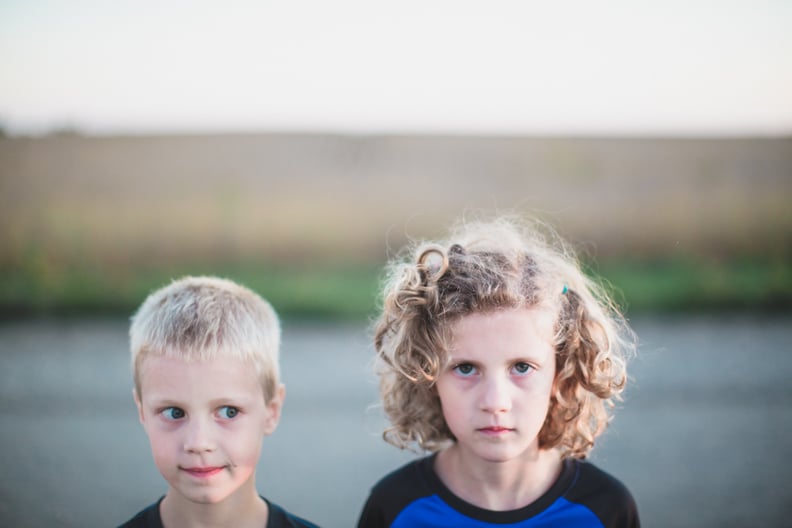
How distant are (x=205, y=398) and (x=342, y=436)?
10.9ft

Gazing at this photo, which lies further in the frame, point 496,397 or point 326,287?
point 326,287

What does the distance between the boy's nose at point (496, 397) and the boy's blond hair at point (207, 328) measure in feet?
2.30

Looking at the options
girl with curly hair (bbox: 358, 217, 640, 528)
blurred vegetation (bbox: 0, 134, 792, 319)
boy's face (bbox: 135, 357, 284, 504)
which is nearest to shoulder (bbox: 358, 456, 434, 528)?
girl with curly hair (bbox: 358, 217, 640, 528)

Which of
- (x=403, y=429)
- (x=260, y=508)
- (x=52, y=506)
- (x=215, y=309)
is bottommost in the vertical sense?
(x=52, y=506)

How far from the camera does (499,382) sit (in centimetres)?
203

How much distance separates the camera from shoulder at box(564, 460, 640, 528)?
86.0 inches

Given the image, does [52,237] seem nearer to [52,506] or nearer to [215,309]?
[52,506]

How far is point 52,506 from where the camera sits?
3996 millimetres

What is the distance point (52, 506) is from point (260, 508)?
93.4 inches

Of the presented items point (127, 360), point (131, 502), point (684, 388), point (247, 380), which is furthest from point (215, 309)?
point (127, 360)

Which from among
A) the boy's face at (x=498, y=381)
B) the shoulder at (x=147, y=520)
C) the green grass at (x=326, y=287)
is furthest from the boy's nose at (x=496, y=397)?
the green grass at (x=326, y=287)

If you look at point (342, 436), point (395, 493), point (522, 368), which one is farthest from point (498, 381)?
point (342, 436)

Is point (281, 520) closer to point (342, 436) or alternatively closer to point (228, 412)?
point (228, 412)

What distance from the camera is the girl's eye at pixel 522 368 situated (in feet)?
6.86
